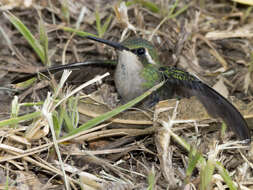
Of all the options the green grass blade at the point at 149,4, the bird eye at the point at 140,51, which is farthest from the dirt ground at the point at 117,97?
the bird eye at the point at 140,51

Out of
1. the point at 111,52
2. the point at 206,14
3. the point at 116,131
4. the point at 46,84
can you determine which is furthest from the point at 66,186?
the point at 206,14

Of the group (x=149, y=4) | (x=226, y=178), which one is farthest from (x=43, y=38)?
(x=226, y=178)

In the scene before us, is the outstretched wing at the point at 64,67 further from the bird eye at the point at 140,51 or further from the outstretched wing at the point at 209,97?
the outstretched wing at the point at 209,97

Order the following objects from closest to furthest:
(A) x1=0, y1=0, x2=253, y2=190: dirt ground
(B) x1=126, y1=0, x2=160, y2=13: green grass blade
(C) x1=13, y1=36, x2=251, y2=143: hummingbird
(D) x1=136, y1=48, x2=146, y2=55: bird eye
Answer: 1. (A) x1=0, y1=0, x2=253, y2=190: dirt ground
2. (C) x1=13, y1=36, x2=251, y2=143: hummingbird
3. (D) x1=136, y1=48, x2=146, y2=55: bird eye
4. (B) x1=126, y1=0, x2=160, y2=13: green grass blade

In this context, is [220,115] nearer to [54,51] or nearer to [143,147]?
[143,147]

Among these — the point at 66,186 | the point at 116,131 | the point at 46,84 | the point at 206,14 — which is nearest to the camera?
the point at 66,186

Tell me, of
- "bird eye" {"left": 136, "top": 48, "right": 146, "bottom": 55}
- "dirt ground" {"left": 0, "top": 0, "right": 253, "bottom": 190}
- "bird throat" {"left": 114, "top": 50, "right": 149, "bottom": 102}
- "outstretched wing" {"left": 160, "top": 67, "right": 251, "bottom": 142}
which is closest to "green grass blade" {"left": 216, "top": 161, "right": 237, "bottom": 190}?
"dirt ground" {"left": 0, "top": 0, "right": 253, "bottom": 190}

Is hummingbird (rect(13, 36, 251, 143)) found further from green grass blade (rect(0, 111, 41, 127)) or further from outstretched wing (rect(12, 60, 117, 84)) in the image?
green grass blade (rect(0, 111, 41, 127))
